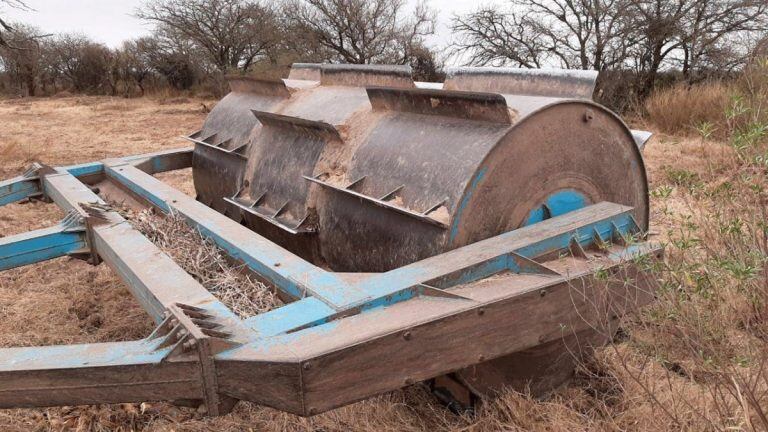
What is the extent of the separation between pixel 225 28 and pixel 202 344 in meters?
21.5

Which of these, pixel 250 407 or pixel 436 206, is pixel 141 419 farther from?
pixel 436 206

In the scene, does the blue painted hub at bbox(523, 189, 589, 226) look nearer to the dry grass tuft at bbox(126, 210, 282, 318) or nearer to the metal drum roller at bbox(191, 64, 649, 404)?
the metal drum roller at bbox(191, 64, 649, 404)

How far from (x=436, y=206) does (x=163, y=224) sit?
55.8 inches

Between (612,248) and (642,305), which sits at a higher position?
(612,248)

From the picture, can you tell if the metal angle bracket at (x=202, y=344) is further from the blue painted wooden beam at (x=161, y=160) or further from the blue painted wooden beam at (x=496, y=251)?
the blue painted wooden beam at (x=161, y=160)

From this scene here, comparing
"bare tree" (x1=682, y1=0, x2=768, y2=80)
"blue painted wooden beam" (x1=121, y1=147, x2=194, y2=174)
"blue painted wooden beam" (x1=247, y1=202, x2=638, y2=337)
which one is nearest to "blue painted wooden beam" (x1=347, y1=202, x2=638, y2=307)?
"blue painted wooden beam" (x1=247, y1=202, x2=638, y2=337)

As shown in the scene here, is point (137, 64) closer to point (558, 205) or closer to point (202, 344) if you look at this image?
point (558, 205)

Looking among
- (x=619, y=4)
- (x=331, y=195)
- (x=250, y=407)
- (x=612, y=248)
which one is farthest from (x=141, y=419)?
(x=619, y=4)

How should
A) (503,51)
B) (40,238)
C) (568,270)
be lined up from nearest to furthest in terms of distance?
(568,270)
(40,238)
(503,51)

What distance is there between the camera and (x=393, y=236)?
2.61m

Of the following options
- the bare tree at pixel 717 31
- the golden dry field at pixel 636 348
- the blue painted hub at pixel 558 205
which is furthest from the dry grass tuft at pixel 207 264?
the bare tree at pixel 717 31

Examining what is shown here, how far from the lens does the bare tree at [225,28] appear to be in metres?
21.2

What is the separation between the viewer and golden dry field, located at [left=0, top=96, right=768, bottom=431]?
2.12m

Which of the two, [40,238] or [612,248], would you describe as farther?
[40,238]
